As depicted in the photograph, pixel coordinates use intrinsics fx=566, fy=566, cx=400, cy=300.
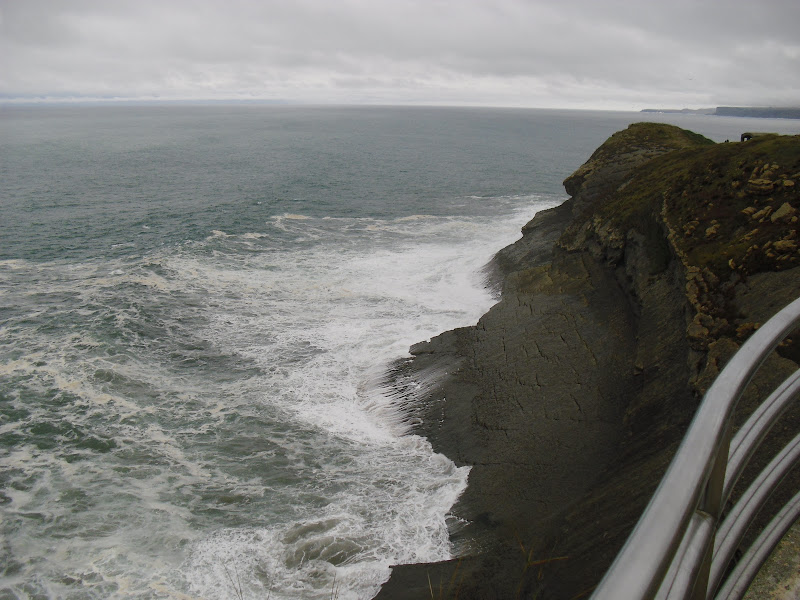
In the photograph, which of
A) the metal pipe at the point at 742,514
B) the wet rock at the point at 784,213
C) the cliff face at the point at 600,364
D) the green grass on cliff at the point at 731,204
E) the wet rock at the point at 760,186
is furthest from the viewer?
the wet rock at the point at 760,186

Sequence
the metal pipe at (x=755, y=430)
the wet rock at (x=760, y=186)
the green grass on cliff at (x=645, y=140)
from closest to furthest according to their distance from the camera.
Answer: the metal pipe at (x=755, y=430)
the wet rock at (x=760, y=186)
the green grass on cliff at (x=645, y=140)

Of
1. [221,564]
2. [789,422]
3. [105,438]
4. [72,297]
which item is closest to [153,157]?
[72,297]

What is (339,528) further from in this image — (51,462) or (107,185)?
(107,185)

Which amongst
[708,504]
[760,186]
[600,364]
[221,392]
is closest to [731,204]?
[760,186]

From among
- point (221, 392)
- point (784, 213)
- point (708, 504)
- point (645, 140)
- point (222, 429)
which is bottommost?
point (222, 429)

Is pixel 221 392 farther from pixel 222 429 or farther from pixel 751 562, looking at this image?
pixel 751 562

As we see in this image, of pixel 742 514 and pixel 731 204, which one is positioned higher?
pixel 731 204

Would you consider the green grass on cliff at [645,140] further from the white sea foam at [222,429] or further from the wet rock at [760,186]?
the wet rock at [760,186]

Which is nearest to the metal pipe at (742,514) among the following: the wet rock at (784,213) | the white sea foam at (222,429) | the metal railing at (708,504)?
the metal railing at (708,504)
